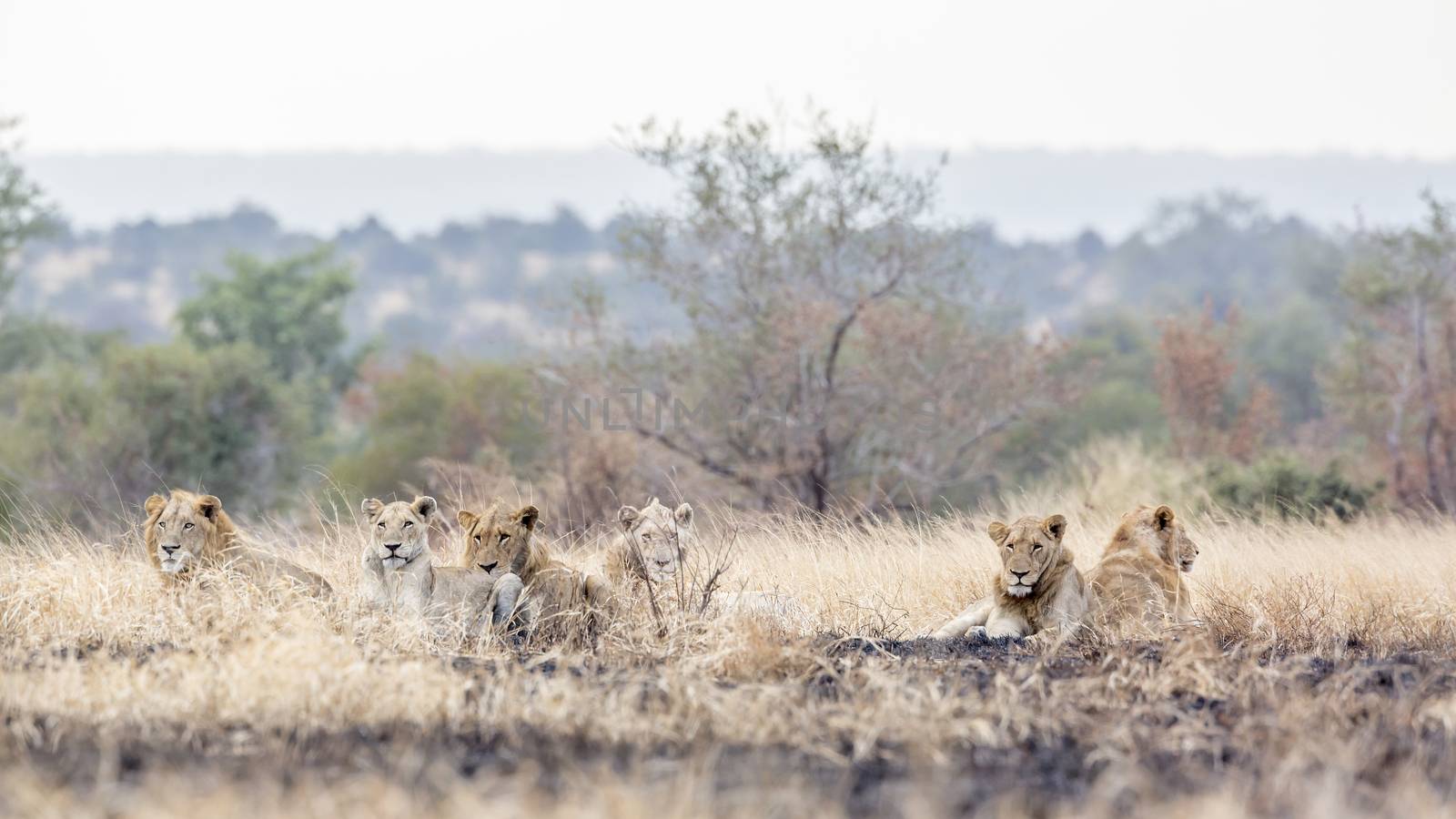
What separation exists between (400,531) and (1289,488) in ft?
38.7

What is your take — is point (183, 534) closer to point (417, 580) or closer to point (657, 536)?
point (417, 580)

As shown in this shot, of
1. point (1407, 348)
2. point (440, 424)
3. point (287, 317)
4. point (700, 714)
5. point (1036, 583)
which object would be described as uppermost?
point (700, 714)

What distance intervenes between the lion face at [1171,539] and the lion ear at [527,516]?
320 centimetres

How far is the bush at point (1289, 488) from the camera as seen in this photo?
1697 cm

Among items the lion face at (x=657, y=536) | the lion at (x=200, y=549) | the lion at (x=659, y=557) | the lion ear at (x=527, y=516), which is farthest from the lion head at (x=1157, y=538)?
the lion at (x=200, y=549)

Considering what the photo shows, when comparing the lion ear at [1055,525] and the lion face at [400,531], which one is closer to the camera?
the lion face at [400,531]

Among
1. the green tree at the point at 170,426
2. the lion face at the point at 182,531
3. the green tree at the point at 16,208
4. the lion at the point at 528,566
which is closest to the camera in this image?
the lion at the point at 528,566

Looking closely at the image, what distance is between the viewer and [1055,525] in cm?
869

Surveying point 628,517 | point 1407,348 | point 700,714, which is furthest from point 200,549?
point 1407,348

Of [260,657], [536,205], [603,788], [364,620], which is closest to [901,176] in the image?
[364,620]

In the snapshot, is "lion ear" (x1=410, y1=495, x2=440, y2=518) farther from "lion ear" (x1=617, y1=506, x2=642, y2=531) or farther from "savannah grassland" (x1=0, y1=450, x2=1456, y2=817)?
"lion ear" (x1=617, y1=506, x2=642, y2=531)

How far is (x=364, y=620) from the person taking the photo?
8023 mm

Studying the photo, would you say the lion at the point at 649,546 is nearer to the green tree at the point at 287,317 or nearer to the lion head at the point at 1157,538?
the lion head at the point at 1157,538

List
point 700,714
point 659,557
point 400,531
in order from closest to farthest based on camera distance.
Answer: point 700,714 < point 400,531 < point 659,557
